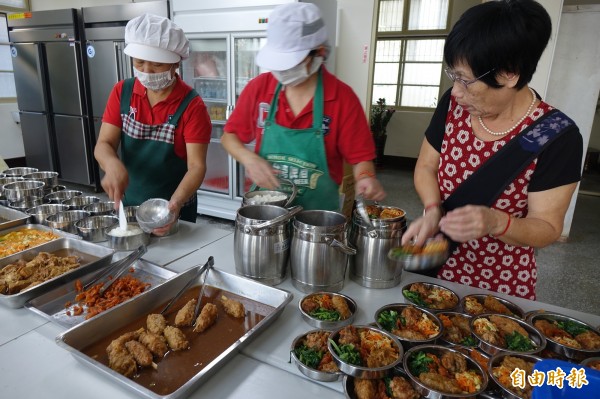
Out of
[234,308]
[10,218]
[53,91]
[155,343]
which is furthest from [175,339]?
[53,91]

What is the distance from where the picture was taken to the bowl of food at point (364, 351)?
928 millimetres

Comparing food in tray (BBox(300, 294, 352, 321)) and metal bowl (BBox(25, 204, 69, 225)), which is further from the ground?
metal bowl (BBox(25, 204, 69, 225))

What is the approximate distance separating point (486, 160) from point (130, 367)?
4.34 feet

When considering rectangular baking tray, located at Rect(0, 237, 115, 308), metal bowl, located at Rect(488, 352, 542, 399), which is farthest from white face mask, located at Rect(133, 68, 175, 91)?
metal bowl, located at Rect(488, 352, 542, 399)

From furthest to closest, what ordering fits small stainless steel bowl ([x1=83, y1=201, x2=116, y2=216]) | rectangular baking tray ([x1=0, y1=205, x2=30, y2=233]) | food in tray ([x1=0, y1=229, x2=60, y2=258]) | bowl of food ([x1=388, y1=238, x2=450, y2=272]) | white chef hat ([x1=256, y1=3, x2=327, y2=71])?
1. small stainless steel bowl ([x1=83, y1=201, x2=116, y2=216])
2. rectangular baking tray ([x1=0, y1=205, x2=30, y2=233])
3. food in tray ([x1=0, y1=229, x2=60, y2=258])
4. white chef hat ([x1=256, y1=3, x2=327, y2=71])
5. bowl of food ([x1=388, y1=238, x2=450, y2=272])

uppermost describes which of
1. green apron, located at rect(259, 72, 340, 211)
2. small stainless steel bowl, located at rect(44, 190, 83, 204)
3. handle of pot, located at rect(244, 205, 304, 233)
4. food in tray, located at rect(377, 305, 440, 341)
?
green apron, located at rect(259, 72, 340, 211)

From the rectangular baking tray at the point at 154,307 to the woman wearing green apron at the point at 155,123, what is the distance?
595mm

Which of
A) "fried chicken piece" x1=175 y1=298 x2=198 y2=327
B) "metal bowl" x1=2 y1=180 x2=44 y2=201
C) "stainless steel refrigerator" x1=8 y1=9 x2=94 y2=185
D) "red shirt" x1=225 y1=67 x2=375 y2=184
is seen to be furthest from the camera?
"stainless steel refrigerator" x1=8 y1=9 x2=94 y2=185

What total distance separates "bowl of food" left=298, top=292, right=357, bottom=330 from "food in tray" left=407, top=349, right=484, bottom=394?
9.8 inches

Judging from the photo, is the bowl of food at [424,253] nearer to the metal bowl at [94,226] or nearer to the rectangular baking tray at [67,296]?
the rectangular baking tray at [67,296]

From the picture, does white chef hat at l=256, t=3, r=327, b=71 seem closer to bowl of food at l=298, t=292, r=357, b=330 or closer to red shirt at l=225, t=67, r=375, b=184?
red shirt at l=225, t=67, r=375, b=184

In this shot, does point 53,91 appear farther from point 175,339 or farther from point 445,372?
point 445,372

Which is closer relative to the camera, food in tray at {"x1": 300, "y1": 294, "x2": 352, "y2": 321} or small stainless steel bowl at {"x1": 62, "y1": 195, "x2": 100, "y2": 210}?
food in tray at {"x1": 300, "y1": 294, "x2": 352, "y2": 321}

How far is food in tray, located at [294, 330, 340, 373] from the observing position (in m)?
1.00
